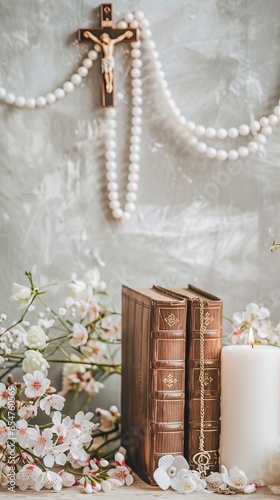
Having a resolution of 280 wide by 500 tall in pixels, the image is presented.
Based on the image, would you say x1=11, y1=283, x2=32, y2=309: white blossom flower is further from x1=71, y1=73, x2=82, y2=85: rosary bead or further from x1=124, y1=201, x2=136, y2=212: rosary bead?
x1=71, y1=73, x2=82, y2=85: rosary bead

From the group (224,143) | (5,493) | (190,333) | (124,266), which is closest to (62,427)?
(5,493)

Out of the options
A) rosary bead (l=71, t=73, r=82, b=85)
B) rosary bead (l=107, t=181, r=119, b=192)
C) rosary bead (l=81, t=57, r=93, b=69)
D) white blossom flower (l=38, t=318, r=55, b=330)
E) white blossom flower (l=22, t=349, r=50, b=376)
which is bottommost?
white blossom flower (l=22, t=349, r=50, b=376)

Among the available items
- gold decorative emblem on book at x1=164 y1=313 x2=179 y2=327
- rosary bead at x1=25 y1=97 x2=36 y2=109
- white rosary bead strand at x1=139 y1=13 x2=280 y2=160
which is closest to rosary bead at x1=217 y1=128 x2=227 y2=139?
white rosary bead strand at x1=139 y1=13 x2=280 y2=160

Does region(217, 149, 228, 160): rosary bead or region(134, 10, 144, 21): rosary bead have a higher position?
region(134, 10, 144, 21): rosary bead

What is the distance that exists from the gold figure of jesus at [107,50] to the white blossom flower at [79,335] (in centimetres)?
46

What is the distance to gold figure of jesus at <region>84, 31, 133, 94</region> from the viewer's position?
1423 millimetres

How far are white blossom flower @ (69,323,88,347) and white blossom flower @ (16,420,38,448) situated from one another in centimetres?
21

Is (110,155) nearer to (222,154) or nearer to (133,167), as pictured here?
(133,167)

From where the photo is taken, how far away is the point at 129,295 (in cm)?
129

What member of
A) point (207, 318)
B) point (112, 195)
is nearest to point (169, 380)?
point (207, 318)

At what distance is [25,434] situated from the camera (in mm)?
1152

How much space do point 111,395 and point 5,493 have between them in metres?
0.36

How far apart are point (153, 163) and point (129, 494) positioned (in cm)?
64

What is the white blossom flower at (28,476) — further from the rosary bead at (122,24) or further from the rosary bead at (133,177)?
the rosary bead at (122,24)
